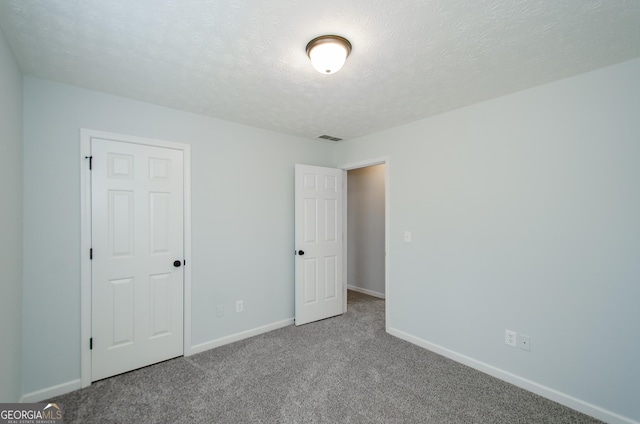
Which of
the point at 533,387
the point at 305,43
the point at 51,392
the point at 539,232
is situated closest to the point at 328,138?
the point at 305,43

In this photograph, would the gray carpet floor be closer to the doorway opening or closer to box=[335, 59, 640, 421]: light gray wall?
box=[335, 59, 640, 421]: light gray wall

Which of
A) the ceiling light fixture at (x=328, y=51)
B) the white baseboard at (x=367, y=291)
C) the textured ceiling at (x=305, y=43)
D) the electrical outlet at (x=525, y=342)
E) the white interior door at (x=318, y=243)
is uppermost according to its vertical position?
the textured ceiling at (x=305, y=43)

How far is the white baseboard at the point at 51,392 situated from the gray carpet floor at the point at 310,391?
0.08 meters

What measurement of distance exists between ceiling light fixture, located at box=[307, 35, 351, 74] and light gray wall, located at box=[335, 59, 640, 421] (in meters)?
1.59

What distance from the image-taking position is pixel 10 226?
1.76m

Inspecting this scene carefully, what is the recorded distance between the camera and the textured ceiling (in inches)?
54.7

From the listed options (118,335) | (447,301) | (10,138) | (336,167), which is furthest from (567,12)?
(118,335)

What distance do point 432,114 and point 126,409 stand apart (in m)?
3.57

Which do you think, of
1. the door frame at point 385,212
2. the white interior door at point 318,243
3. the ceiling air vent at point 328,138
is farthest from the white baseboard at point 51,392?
the ceiling air vent at point 328,138

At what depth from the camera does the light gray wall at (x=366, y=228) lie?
16.0 feet

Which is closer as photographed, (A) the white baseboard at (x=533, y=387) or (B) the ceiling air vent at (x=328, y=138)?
(A) the white baseboard at (x=533, y=387)

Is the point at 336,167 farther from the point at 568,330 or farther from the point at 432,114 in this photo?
the point at 568,330

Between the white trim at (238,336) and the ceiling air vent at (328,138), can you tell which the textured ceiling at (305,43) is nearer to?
the ceiling air vent at (328,138)

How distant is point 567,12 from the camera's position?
1.40m
